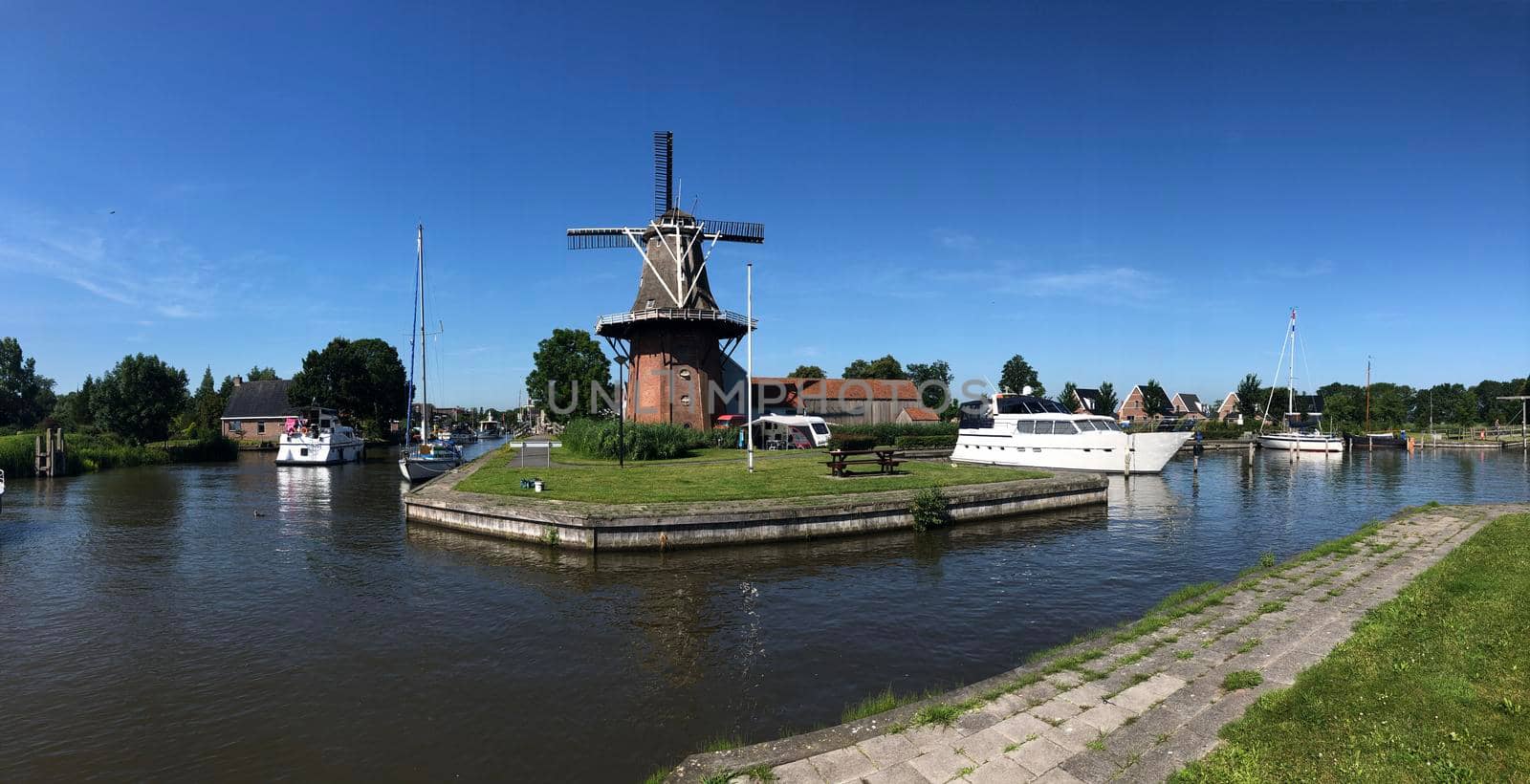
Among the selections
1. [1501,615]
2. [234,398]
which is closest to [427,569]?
[1501,615]

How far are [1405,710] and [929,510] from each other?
13.4 metres

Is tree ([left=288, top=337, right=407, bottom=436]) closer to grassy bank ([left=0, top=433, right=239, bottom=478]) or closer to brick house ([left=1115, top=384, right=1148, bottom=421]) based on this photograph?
grassy bank ([left=0, top=433, right=239, bottom=478])

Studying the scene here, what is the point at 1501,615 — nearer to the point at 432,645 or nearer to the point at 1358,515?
the point at 432,645

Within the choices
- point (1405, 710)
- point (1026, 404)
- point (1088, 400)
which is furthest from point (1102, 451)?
point (1088, 400)

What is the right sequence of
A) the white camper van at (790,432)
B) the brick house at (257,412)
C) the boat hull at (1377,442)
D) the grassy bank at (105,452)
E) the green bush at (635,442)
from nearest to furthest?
1. the green bush at (635,442)
2. the grassy bank at (105,452)
3. the white camper van at (790,432)
4. the boat hull at (1377,442)
5. the brick house at (257,412)

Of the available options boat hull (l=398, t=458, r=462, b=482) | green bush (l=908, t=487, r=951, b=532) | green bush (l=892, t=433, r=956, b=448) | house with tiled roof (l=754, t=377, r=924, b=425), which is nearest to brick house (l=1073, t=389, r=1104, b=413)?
house with tiled roof (l=754, t=377, r=924, b=425)

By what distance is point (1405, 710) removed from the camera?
5348 mm

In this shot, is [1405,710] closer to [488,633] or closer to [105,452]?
[488,633]

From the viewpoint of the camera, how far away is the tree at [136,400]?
178 feet

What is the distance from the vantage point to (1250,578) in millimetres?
11219

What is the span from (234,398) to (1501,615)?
3877 inches

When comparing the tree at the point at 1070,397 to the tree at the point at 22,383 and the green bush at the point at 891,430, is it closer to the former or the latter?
the green bush at the point at 891,430

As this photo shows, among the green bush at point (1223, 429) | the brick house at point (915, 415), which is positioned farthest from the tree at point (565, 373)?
the green bush at point (1223, 429)

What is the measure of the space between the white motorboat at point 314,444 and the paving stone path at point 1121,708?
52137 millimetres
